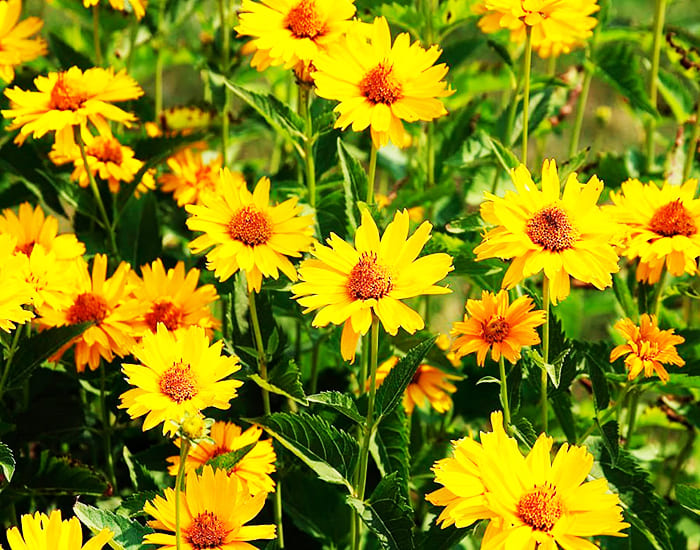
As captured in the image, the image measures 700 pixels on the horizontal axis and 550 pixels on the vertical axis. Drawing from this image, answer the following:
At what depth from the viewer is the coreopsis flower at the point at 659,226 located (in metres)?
1.05

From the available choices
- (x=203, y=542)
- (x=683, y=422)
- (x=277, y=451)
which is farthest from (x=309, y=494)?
(x=683, y=422)

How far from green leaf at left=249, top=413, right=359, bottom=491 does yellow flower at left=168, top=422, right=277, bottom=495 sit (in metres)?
0.04

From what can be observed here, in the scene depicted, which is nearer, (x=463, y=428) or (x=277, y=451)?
(x=277, y=451)

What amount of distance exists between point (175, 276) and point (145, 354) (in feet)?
0.78

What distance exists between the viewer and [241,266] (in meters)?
0.99

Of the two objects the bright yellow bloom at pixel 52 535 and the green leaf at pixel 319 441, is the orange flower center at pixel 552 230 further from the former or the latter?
the bright yellow bloom at pixel 52 535

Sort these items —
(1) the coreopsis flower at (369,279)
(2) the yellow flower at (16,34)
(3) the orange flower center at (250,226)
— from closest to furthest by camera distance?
(1) the coreopsis flower at (369,279) < (3) the orange flower center at (250,226) < (2) the yellow flower at (16,34)

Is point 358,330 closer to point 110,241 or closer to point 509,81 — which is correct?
point 110,241

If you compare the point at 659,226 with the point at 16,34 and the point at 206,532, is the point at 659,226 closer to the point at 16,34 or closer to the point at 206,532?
the point at 206,532

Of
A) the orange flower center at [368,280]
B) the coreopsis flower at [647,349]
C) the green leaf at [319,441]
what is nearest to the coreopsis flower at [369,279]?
the orange flower center at [368,280]

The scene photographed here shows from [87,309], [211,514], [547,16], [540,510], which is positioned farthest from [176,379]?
[547,16]

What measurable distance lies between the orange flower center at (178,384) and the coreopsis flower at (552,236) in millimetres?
308

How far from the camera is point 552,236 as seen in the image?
94 cm

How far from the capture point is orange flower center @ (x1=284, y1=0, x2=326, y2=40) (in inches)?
44.6
